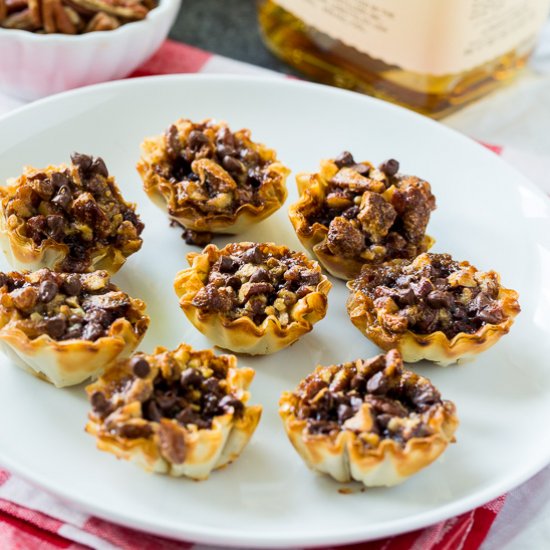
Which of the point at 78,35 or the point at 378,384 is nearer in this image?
the point at 378,384

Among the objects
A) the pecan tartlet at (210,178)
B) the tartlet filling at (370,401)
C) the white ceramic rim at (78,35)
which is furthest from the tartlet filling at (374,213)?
the white ceramic rim at (78,35)

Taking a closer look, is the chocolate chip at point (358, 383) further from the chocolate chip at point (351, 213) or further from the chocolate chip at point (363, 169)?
the chocolate chip at point (363, 169)

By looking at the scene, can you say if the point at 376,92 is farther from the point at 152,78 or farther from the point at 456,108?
the point at 152,78

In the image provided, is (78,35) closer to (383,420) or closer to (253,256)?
(253,256)

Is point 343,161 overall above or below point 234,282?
above

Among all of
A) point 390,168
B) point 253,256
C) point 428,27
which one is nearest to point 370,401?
point 253,256

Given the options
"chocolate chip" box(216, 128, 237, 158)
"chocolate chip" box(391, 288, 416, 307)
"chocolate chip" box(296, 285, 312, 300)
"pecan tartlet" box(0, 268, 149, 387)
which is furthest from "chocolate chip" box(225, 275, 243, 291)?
"chocolate chip" box(216, 128, 237, 158)

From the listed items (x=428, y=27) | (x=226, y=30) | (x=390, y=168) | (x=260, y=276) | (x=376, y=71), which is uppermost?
(x=428, y=27)
